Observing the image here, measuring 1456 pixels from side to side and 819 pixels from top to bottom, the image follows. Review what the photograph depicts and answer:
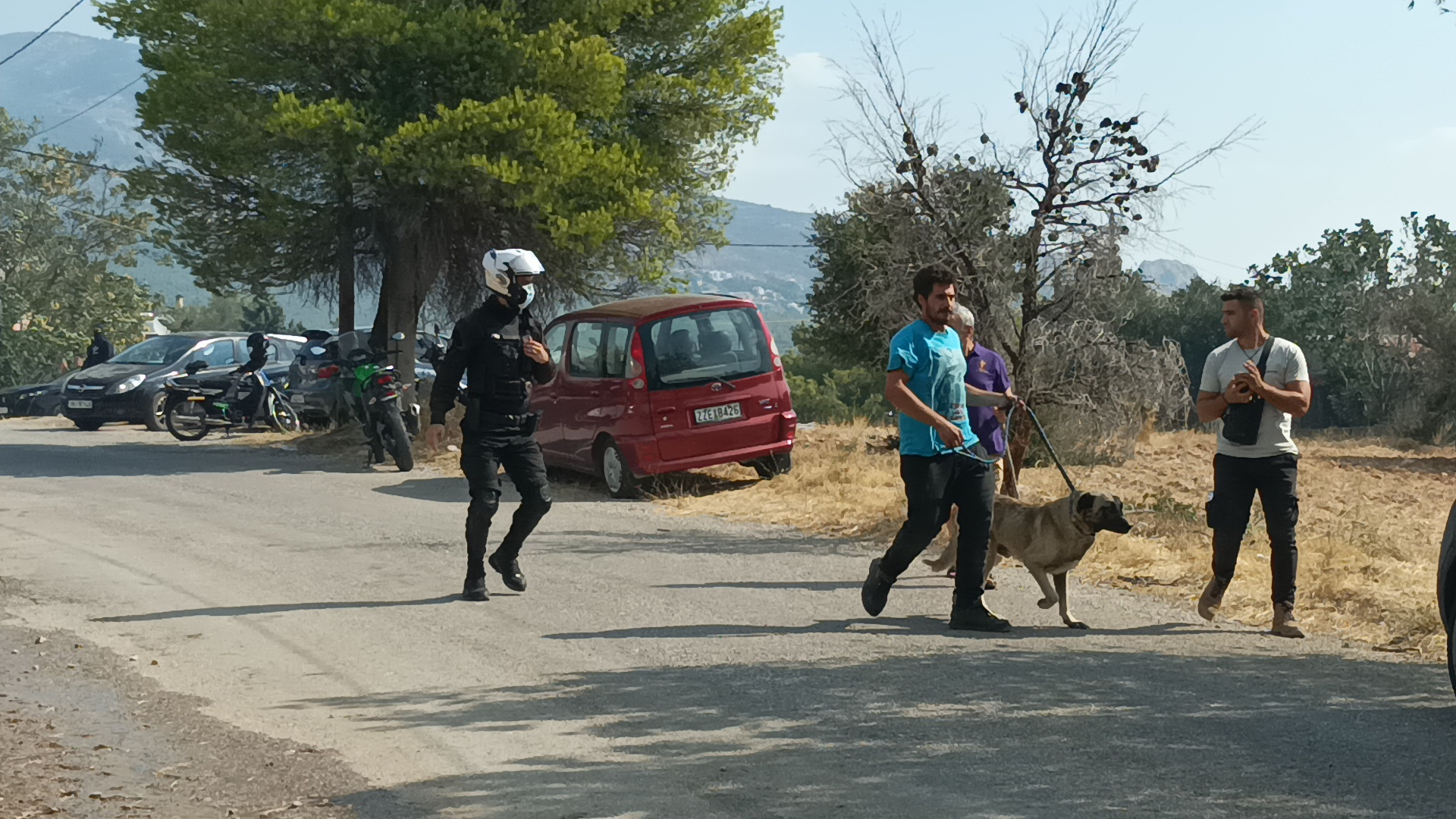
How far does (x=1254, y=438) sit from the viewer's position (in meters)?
8.71

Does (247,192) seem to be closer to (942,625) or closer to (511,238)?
(511,238)

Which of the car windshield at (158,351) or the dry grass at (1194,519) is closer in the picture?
the dry grass at (1194,519)

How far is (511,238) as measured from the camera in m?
22.6

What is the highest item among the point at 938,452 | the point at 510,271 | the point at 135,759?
the point at 510,271

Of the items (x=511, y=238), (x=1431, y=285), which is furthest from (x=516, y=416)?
(x=1431, y=285)

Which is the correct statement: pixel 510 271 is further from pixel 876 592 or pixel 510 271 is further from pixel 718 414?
pixel 718 414

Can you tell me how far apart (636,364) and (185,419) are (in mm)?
11900

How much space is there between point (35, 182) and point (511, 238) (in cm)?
7455

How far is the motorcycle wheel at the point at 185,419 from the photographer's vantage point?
24922mm

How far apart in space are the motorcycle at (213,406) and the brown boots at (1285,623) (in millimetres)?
18799

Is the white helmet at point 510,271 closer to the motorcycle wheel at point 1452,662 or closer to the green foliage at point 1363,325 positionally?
the motorcycle wheel at point 1452,662

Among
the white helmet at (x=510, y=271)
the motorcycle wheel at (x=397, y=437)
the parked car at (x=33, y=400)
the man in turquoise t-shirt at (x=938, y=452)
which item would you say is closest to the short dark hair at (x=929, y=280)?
the man in turquoise t-shirt at (x=938, y=452)

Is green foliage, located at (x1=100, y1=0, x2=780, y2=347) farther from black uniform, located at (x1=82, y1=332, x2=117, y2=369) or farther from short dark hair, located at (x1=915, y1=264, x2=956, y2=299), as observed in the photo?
short dark hair, located at (x1=915, y1=264, x2=956, y2=299)

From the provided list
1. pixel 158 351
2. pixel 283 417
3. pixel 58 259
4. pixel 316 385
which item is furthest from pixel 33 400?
pixel 58 259
